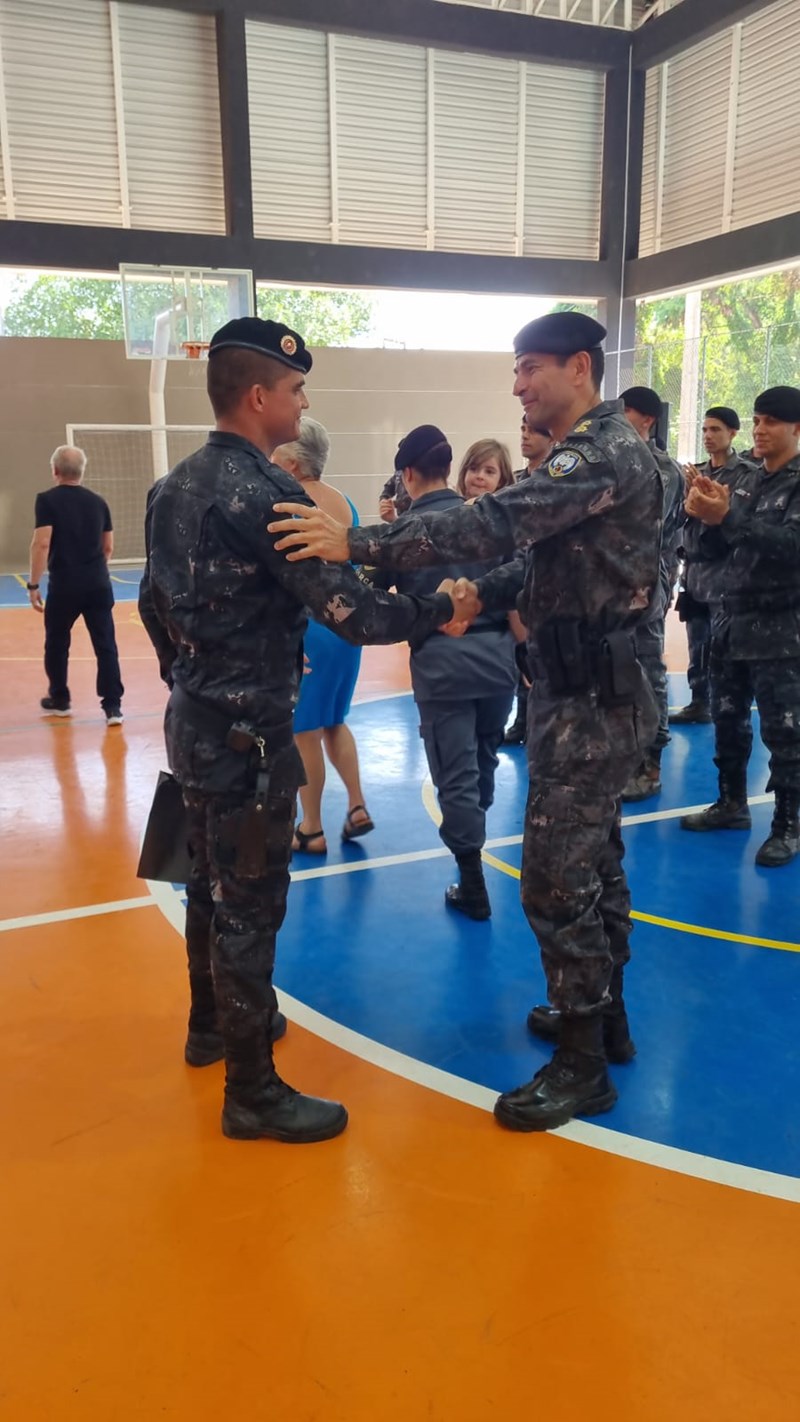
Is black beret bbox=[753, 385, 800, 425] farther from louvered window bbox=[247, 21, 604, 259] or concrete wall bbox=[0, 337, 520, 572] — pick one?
concrete wall bbox=[0, 337, 520, 572]

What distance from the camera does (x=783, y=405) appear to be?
4363 millimetres

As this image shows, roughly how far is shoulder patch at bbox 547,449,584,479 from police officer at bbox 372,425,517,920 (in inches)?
49.4

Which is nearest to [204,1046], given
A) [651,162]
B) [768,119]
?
[768,119]

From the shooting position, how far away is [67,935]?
12.7 ft

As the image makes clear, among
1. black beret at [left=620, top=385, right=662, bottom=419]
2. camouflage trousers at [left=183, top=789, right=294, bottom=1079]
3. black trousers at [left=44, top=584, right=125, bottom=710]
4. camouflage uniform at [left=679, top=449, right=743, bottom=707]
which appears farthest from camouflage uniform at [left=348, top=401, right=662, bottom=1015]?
black trousers at [left=44, top=584, right=125, bottom=710]

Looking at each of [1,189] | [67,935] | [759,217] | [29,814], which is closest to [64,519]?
[29,814]

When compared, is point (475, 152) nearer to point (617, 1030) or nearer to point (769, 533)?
point (769, 533)

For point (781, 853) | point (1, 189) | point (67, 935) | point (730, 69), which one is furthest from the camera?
point (730, 69)

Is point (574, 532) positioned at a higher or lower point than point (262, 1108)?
higher

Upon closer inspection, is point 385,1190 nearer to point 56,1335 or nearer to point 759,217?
point 56,1335

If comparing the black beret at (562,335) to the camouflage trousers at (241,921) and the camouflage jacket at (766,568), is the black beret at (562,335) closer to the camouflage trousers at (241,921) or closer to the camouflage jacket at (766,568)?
the camouflage trousers at (241,921)

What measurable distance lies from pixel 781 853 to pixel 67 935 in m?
3.00

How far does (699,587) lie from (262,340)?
4464 millimetres

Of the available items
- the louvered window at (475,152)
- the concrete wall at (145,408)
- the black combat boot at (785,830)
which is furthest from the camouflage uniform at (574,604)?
the louvered window at (475,152)
